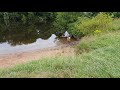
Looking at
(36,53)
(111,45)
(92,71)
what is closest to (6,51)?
(36,53)

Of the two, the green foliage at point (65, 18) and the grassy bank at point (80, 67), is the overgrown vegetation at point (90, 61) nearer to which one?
the grassy bank at point (80, 67)

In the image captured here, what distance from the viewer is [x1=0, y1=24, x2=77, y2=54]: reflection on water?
10.3 m

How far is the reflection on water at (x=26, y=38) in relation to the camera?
10.3 meters

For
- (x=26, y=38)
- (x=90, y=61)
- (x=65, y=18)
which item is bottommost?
(x=90, y=61)

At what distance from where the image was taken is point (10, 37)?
37.4 ft

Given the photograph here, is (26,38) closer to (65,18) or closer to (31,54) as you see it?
(65,18)

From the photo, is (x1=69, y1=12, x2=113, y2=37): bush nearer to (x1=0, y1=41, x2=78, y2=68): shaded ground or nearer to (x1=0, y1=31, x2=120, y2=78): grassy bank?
(x1=0, y1=41, x2=78, y2=68): shaded ground

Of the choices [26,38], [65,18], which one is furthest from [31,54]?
[65,18]

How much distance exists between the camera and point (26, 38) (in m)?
11.1

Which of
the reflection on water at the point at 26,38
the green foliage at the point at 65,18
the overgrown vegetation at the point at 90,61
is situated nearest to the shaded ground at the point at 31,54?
the reflection on water at the point at 26,38

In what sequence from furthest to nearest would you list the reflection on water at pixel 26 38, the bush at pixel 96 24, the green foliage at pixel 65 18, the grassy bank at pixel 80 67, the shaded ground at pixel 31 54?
the green foliage at pixel 65 18 < the reflection on water at pixel 26 38 < the bush at pixel 96 24 < the shaded ground at pixel 31 54 < the grassy bank at pixel 80 67

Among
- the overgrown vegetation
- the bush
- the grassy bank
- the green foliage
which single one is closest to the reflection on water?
the green foliage
